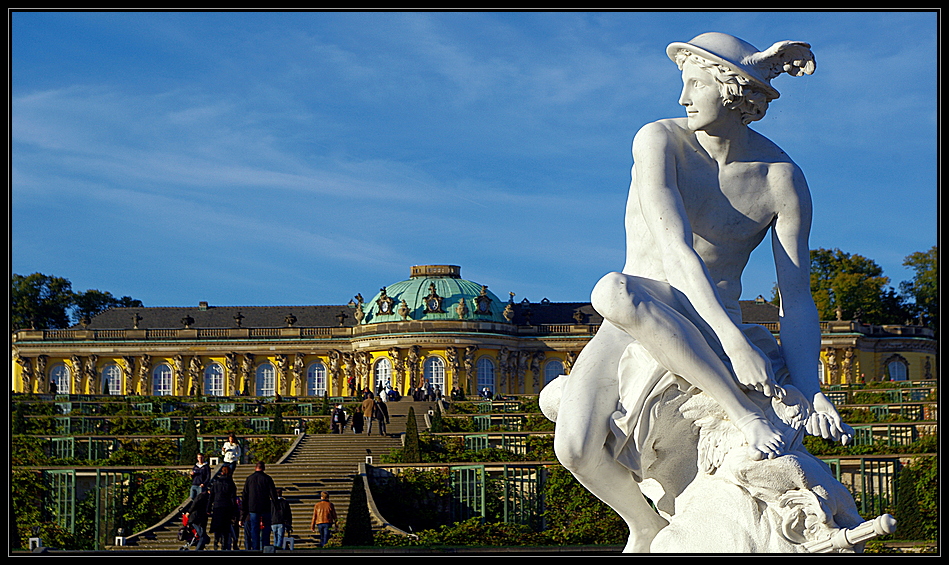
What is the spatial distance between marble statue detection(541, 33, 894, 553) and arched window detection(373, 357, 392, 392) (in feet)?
191

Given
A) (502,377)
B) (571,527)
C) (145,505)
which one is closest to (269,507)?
(571,527)

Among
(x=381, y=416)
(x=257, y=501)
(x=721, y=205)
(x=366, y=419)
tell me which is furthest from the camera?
(x=366, y=419)

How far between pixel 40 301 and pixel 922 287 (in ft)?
143

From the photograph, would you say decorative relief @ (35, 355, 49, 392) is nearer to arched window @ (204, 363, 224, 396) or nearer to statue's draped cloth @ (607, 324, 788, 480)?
arched window @ (204, 363, 224, 396)

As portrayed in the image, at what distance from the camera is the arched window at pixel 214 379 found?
6906 centimetres

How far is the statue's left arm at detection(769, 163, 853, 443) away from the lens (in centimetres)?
602

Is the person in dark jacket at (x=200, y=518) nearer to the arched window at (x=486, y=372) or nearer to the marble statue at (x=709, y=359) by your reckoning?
the marble statue at (x=709, y=359)

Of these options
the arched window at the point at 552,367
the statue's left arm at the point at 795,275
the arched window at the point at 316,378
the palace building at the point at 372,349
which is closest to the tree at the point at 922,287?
the palace building at the point at 372,349

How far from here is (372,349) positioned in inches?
2569

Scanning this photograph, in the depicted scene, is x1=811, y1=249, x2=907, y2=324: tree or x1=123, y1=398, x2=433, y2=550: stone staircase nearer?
x1=123, y1=398, x2=433, y2=550: stone staircase

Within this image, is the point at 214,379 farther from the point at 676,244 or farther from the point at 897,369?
the point at 676,244

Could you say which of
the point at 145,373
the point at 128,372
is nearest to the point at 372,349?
the point at 145,373

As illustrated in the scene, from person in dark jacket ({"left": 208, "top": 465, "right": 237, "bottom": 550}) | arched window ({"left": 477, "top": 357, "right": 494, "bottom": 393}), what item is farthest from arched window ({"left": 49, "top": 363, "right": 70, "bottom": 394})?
person in dark jacket ({"left": 208, "top": 465, "right": 237, "bottom": 550})

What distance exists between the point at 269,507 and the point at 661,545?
971 cm
